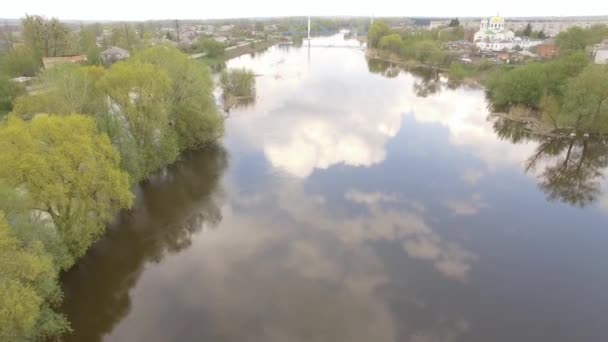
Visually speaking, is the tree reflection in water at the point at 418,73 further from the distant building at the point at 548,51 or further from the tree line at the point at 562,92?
the distant building at the point at 548,51

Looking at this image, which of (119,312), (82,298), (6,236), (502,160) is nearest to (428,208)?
(502,160)

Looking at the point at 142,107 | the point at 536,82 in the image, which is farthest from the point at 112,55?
the point at 536,82

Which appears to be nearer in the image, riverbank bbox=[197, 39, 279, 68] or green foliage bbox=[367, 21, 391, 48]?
riverbank bbox=[197, 39, 279, 68]

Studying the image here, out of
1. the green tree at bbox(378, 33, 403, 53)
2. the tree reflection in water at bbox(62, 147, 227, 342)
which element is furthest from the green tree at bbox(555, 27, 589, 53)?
the tree reflection in water at bbox(62, 147, 227, 342)

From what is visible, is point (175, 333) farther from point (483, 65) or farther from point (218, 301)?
point (483, 65)

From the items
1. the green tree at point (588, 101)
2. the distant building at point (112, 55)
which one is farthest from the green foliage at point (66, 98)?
the distant building at point (112, 55)

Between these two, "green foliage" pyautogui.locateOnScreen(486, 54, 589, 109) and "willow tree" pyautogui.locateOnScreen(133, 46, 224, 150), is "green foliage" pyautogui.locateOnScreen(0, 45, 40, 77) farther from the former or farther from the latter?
"green foliage" pyautogui.locateOnScreen(486, 54, 589, 109)

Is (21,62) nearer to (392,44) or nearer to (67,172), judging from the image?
(67,172)
